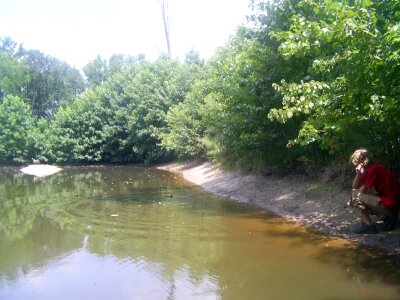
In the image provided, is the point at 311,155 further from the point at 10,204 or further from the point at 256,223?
the point at 10,204

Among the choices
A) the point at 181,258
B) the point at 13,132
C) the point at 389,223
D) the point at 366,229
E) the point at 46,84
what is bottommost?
the point at 181,258

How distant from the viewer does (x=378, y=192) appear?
7383 mm

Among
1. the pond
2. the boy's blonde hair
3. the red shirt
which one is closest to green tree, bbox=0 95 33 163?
the pond

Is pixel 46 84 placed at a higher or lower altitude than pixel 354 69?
higher

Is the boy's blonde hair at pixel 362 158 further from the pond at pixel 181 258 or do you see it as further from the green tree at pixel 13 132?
the green tree at pixel 13 132

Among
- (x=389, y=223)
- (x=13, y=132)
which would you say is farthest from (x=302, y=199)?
(x=13, y=132)

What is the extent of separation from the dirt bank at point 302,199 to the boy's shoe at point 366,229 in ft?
0.34

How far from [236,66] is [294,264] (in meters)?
8.72

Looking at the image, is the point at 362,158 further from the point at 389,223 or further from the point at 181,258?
the point at 181,258

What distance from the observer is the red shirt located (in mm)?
7250

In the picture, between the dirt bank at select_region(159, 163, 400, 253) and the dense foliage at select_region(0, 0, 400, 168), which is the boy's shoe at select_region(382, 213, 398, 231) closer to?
the dirt bank at select_region(159, 163, 400, 253)

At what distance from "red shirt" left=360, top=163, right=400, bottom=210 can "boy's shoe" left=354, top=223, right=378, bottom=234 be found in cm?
58

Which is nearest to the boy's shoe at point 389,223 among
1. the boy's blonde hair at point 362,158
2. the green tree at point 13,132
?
the boy's blonde hair at point 362,158

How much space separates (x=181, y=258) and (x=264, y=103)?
6.81m
